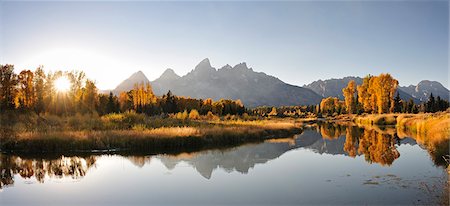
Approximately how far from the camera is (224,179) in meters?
16.3

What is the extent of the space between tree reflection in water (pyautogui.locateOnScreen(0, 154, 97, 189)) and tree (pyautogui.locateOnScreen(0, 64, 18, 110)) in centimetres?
2541

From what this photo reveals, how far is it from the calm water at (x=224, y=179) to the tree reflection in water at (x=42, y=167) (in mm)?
45

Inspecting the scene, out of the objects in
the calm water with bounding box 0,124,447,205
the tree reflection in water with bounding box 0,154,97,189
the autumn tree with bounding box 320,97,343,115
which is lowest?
the calm water with bounding box 0,124,447,205

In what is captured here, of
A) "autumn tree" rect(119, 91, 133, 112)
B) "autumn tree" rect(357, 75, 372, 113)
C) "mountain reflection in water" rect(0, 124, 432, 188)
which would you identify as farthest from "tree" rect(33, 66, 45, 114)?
"autumn tree" rect(357, 75, 372, 113)

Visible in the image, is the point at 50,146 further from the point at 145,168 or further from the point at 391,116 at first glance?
the point at 391,116

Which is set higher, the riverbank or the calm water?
the riverbank

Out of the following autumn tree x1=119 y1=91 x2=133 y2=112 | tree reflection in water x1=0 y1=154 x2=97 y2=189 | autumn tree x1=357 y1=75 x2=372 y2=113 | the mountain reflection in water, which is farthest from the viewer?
autumn tree x1=357 y1=75 x2=372 y2=113

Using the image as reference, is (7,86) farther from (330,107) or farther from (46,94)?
(330,107)

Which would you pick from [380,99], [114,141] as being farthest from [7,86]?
[380,99]

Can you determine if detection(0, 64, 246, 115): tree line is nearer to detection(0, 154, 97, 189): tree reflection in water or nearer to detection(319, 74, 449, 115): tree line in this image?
detection(0, 154, 97, 189): tree reflection in water

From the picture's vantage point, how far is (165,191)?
14.0 m

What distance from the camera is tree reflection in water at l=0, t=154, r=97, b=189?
1662 cm

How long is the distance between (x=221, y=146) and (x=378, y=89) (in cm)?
6196

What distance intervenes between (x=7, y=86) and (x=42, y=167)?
34.2 meters
